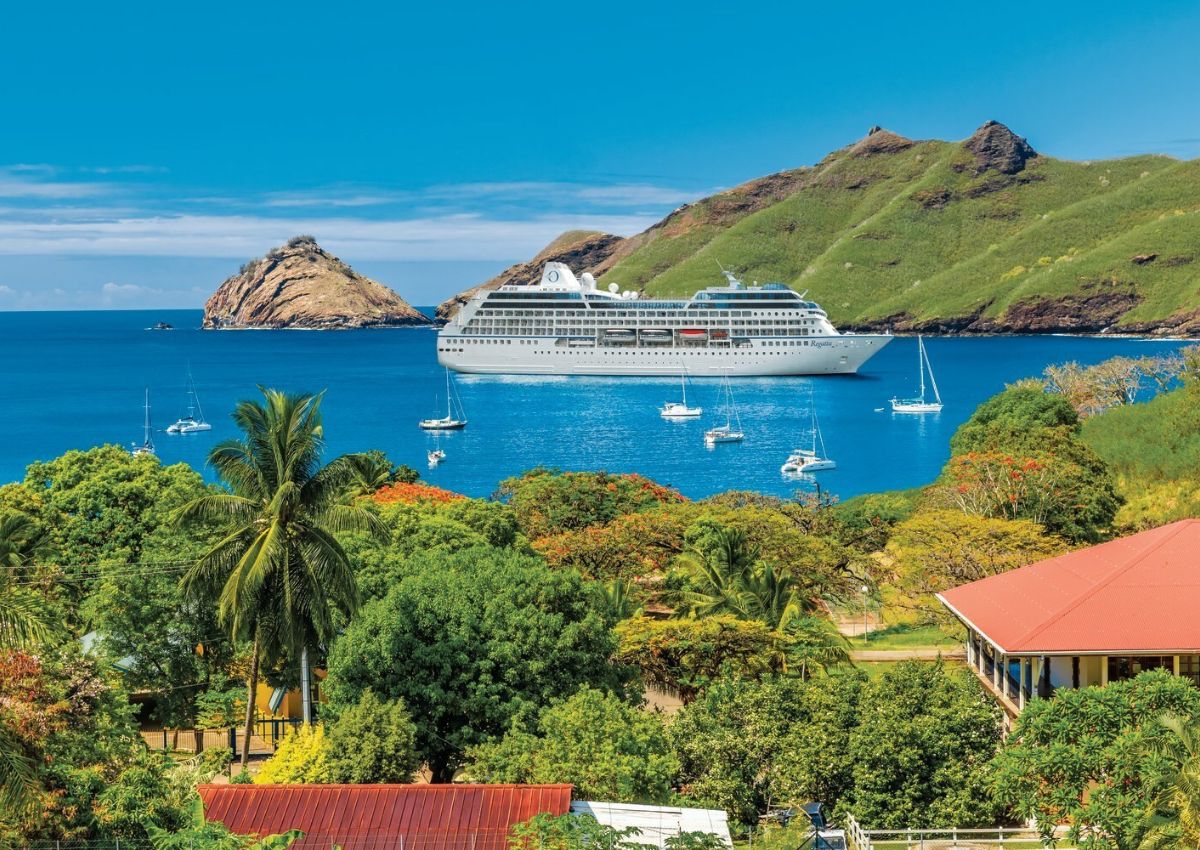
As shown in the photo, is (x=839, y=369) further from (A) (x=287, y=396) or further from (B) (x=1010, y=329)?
(A) (x=287, y=396)

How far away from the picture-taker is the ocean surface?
2923 inches

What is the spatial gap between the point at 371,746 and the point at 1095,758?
9318 mm

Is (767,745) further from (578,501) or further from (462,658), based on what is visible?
(578,501)

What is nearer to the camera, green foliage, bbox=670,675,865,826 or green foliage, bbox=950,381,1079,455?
green foliage, bbox=670,675,865,826

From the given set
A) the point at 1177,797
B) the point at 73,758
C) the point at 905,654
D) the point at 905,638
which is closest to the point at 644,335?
the point at 905,638

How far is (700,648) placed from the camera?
2267 cm

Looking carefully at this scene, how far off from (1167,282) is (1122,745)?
611 ft

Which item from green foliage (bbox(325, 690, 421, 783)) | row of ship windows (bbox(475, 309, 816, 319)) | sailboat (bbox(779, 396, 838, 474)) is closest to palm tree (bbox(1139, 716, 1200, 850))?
green foliage (bbox(325, 690, 421, 783))

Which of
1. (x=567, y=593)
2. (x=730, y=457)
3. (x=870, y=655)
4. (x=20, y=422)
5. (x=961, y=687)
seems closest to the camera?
(x=961, y=687)

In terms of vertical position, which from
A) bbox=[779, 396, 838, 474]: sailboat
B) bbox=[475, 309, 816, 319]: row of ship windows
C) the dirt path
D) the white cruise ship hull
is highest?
bbox=[475, 309, 816, 319]: row of ship windows

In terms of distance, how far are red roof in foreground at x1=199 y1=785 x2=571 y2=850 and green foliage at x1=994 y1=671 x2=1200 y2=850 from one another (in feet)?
17.8

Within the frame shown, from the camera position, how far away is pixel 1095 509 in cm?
3441

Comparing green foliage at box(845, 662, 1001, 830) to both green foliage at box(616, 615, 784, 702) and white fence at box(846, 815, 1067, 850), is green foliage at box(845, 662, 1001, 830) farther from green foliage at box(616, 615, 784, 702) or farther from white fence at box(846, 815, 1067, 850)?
green foliage at box(616, 615, 784, 702)

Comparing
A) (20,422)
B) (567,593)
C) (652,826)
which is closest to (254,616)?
(567,593)
